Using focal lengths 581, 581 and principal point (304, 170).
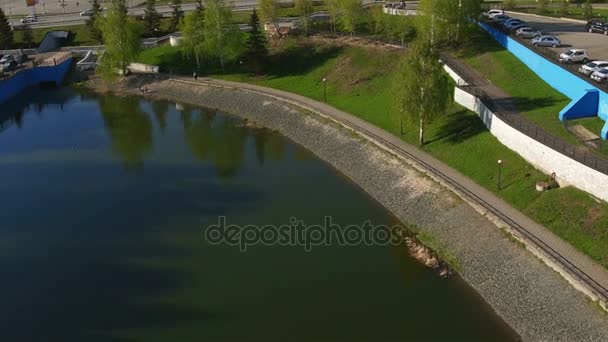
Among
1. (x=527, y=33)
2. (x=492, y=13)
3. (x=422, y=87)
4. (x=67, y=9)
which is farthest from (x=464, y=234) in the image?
(x=67, y=9)

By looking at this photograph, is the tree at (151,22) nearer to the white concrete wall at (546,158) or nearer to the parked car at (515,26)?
the parked car at (515,26)

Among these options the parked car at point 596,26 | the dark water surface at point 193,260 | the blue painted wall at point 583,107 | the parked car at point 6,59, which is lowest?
the dark water surface at point 193,260

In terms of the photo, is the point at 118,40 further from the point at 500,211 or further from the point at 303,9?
the point at 500,211

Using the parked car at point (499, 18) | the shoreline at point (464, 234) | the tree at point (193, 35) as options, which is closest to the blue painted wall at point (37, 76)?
the tree at point (193, 35)

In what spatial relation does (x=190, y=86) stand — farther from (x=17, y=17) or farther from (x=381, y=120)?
(x=17, y=17)

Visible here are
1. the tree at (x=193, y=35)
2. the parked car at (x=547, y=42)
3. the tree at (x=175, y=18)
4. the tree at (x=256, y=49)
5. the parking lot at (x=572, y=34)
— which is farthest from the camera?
the tree at (x=175, y=18)

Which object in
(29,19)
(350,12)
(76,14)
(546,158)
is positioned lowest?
(546,158)
